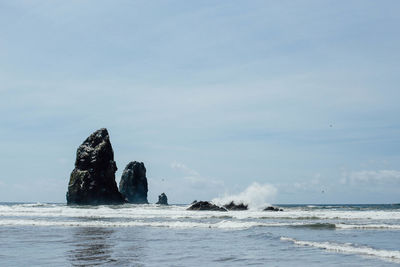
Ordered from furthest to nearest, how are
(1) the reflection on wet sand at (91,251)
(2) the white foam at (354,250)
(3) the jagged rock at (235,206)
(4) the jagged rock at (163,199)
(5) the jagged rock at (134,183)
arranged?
1. (4) the jagged rock at (163,199)
2. (5) the jagged rock at (134,183)
3. (3) the jagged rock at (235,206)
4. (2) the white foam at (354,250)
5. (1) the reflection on wet sand at (91,251)

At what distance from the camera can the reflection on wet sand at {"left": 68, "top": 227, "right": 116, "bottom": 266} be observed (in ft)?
53.8

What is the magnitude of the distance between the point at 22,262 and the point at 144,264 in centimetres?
493

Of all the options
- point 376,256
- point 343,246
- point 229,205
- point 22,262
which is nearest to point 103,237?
point 22,262

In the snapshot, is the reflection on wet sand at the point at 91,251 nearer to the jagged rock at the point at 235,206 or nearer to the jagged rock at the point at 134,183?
the jagged rock at the point at 235,206

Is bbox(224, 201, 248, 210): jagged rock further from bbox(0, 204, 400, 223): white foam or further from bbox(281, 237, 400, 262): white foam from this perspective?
bbox(281, 237, 400, 262): white foam

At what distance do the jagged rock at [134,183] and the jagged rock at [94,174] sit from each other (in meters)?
21.9

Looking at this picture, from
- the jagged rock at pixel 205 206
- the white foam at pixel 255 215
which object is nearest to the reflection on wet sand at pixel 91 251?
the white foam at pixel 255 215

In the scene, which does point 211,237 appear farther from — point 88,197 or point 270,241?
point 88,197

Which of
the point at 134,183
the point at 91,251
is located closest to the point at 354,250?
the point at 91,251

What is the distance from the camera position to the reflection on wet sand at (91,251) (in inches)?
645

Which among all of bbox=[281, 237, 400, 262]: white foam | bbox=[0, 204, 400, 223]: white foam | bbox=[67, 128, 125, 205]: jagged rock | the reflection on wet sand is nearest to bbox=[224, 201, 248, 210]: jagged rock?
bbox=[0, 204, 400, 223]: white foam

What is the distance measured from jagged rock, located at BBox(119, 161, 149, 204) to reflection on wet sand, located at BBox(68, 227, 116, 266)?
94.6 m

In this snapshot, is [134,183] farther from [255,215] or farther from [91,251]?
[91,251]

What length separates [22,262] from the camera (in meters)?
16.1
